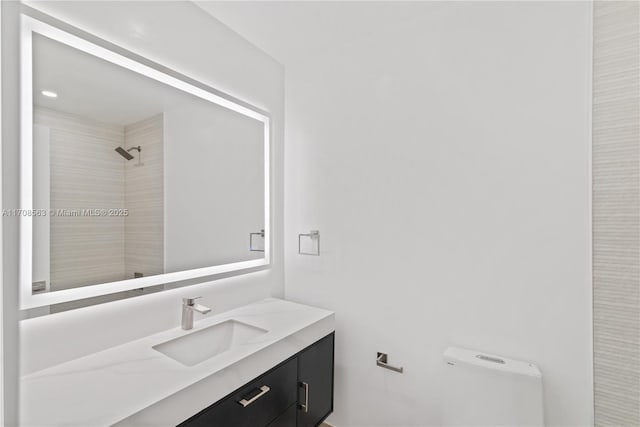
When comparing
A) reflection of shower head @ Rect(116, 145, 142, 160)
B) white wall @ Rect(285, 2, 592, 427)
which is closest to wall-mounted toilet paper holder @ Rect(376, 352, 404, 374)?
white wall @ Rect(285, 2, 592, 427)

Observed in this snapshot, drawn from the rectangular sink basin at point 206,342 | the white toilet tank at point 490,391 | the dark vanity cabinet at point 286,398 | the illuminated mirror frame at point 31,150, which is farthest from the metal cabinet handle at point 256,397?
the white toilet tank at point 490,391

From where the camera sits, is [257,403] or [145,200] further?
[145,200]

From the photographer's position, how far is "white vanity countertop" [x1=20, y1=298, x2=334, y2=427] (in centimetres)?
83

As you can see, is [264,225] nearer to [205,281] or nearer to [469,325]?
[205,281]

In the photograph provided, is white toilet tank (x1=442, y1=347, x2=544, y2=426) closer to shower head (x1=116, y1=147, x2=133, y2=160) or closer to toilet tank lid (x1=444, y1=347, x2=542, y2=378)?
toilet tank lid (x1=444, y1=347, x2=542, y2=378)

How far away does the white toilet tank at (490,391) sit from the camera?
1.18 meters

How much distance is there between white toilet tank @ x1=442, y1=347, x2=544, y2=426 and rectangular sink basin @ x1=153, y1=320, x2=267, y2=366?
0.91 m

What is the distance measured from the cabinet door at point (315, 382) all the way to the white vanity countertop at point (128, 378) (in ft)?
0.43

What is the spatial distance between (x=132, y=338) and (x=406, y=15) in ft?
6.69

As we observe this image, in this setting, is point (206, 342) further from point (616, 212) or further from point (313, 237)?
point (616, 212)

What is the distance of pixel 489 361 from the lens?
1301 millimetres

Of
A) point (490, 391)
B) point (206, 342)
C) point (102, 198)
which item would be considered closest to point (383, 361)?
point (490, 391)

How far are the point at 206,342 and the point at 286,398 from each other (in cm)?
47

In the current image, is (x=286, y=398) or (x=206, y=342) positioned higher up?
(x=206, y=342)
